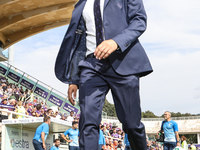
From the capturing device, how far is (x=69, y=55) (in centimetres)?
267

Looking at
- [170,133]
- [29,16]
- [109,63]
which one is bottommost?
[170,133]

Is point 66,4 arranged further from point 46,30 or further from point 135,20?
point 135,20

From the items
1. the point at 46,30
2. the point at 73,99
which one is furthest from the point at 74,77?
the point at 46,30

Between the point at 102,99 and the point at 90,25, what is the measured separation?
67cm

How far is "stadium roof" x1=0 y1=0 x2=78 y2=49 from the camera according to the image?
2092 centimetres

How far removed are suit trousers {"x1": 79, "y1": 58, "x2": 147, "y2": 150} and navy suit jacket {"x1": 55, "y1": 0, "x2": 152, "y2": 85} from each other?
9 cm

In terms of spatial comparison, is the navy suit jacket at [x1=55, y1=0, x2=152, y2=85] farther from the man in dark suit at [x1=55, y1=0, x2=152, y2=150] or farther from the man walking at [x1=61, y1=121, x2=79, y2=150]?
the man walking at [x1=61, y1=121, x2=79, y2=150]

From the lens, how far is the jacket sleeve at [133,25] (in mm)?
2336

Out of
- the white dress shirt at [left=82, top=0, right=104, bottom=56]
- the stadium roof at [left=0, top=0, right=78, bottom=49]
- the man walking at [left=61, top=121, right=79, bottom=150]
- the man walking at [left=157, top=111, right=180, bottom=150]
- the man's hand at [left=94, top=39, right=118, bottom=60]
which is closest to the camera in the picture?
the man's hand at [left=94, top=39, right=118, bottom=60]

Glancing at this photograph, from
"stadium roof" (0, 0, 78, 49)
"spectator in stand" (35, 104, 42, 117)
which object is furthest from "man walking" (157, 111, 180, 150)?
"stadium roof" (0, 0, 78, 49)

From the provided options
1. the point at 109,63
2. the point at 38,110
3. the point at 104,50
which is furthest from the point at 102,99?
the point at 38,110

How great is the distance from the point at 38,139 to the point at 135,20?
6839mm

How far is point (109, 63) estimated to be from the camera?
2.45 meters

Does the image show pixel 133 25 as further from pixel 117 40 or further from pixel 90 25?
pixel 90 25
